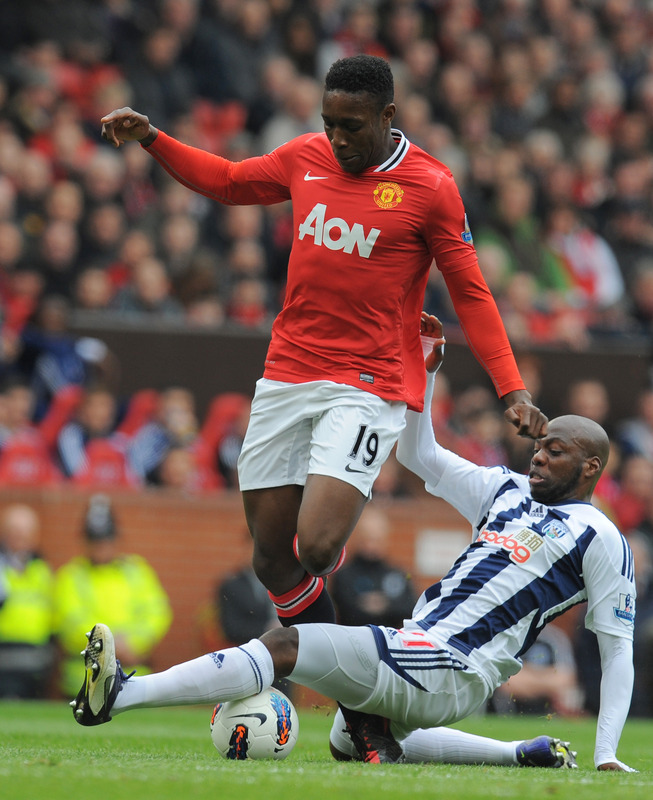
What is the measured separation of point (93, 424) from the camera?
33.1 ft

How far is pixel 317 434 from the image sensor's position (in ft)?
17.5

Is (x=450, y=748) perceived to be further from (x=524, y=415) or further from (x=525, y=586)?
(x=524, y=415)

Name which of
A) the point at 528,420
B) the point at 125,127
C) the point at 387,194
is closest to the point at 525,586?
the point at 528,420

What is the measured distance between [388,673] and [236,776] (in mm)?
871

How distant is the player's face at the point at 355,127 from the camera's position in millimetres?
5243

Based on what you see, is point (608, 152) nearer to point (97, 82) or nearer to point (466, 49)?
point (466, 49)

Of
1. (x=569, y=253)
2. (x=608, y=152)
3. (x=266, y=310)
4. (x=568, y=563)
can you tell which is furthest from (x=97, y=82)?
(x=568, y=563)

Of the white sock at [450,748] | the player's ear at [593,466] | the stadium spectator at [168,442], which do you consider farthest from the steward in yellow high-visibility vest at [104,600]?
the player's ear at [593,466]

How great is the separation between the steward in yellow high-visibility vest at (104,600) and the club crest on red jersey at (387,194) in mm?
5377

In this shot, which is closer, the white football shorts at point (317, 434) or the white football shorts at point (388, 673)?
the white football shorts at point (388, 673)

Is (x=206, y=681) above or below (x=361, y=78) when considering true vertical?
below

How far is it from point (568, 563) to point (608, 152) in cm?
1183

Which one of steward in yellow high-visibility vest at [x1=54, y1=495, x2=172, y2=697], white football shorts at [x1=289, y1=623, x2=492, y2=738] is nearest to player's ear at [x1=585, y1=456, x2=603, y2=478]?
white football shorts at [x1=289, y1=623, x2=492, y2=738]

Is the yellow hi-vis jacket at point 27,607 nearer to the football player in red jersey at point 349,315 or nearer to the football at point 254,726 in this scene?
the football player in red jersey at point 349,315
